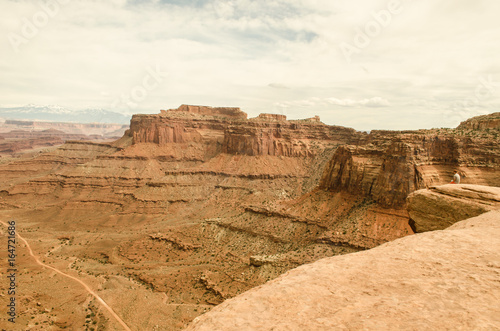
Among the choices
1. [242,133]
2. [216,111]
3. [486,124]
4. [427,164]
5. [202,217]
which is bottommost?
[202,217]

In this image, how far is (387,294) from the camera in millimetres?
8578

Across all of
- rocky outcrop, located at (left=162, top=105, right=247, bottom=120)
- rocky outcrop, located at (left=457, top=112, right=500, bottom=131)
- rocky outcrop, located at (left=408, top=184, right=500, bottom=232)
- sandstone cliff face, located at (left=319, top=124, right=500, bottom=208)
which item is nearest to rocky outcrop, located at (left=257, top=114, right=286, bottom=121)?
rocky outcrop, located at (left=162, top=105, right=247, bottom=120)

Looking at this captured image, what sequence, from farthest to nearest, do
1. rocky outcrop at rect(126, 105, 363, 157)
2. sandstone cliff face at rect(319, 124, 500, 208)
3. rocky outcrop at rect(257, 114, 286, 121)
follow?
rocky outcrop at rect(257, 114, 286, 121) → rocky outcrop at rect(126, 105, 363, 157) → sandstone cliff face at rect(319, 124, 500, 208)

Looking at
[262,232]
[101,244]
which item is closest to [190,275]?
[262,232]

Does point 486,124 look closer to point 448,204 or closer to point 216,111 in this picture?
point 448,204

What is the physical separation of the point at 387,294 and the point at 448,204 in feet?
40.0

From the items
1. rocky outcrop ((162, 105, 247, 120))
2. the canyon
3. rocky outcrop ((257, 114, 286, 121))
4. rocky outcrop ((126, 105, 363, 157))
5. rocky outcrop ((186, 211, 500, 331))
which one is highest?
rocky outcrop ((162, 105, 247, 120))

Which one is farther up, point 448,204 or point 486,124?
point 486,124

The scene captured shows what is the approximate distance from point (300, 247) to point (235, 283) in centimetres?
1006

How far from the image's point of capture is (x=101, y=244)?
196ft

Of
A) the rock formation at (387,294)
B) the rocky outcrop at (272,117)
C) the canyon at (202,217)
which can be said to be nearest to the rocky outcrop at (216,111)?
the rocky outcrop at (272,117)

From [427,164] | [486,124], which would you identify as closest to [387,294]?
[427,164]

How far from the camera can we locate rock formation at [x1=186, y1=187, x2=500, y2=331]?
7.26 m

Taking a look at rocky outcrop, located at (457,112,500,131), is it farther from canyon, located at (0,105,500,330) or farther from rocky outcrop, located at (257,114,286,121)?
rocky outcrop, located at (257,114,286,121)
